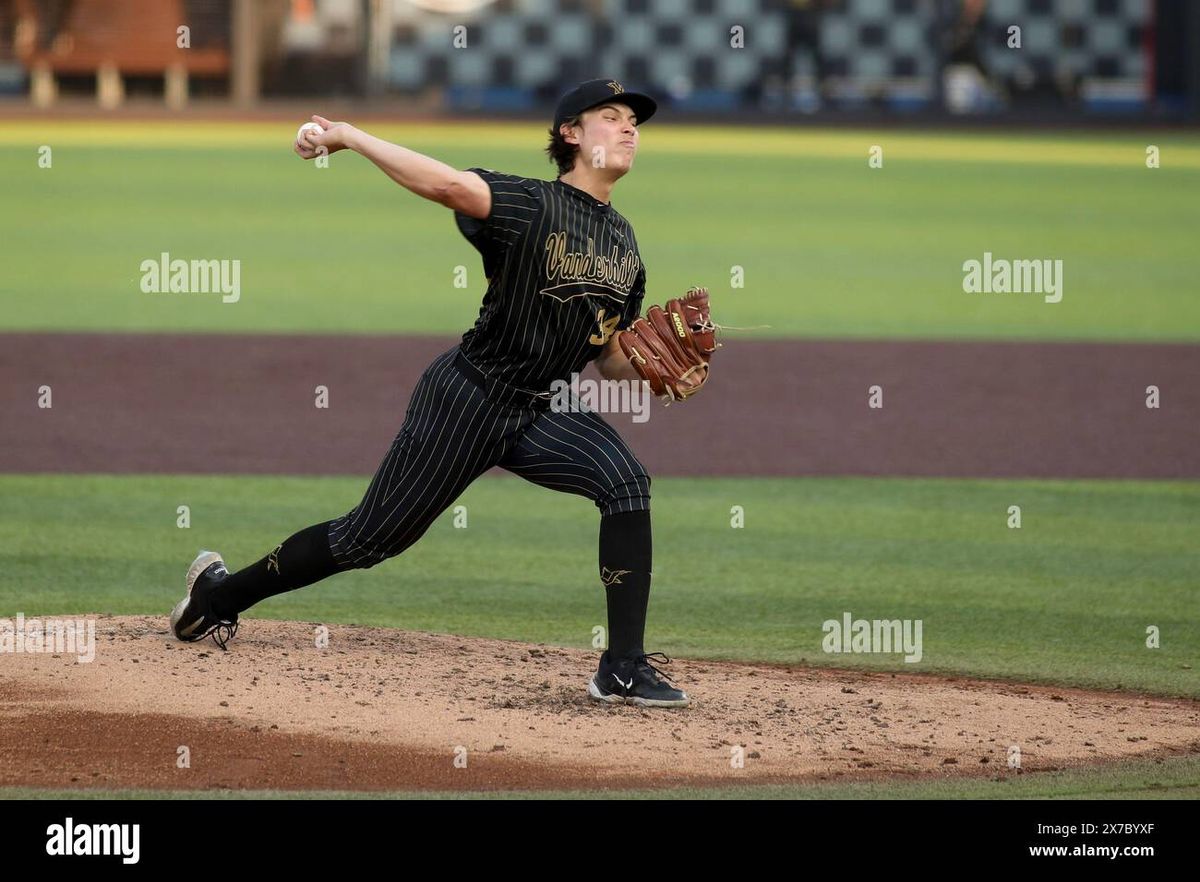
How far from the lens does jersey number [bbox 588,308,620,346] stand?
5.84m

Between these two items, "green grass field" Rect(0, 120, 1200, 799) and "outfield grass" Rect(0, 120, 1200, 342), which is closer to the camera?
"green grass field" Rect(0, 120, 1200, 799)

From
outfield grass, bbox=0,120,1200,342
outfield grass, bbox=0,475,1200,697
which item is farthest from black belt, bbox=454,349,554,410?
outfield grass, bbox=0,120,1200,342

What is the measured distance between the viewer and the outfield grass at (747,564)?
7.06 m

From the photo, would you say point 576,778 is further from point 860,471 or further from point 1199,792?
point 860,471

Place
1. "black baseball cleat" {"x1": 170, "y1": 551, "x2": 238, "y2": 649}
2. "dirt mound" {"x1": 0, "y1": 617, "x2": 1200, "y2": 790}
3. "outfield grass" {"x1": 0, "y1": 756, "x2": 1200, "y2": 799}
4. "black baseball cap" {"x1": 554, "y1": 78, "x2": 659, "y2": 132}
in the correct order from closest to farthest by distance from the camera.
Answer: "outfield grass" {"x1": 0, "y1": 756, "x2": 1200, "y2": 799}
"dirt mound" {"x1": 0, "y1": 617, "x2": 1200, "y2": 790}
"black baseball cap" {"x1": 554, "y1": 78, "x2": 659, "y2": 132}
"black baseball cleat" {"x1": 170, "y1": 551, "x2": 238, "y2": 649}

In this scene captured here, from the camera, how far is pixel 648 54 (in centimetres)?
3488

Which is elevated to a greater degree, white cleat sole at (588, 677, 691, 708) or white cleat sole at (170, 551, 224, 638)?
white cleat sole at (170, 551, 224, 638)

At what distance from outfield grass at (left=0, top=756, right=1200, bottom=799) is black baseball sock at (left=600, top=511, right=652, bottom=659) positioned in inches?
30.0

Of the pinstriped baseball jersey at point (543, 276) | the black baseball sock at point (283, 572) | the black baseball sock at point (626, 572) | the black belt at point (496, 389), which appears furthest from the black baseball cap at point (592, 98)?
the black baseball sock at point (283, 572)

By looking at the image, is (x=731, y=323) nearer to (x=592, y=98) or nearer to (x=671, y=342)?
(x=671, y=342)

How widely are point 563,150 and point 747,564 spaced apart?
113 inches

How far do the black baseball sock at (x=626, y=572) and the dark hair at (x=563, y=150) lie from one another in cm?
109

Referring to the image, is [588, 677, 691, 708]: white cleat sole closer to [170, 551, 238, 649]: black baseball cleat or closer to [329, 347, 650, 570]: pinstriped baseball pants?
[329, 347, 650, 570]: pinstriped baseball pants

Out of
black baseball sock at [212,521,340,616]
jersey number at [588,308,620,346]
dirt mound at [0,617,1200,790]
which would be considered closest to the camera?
dirt mound at [0,617,1200,790]
